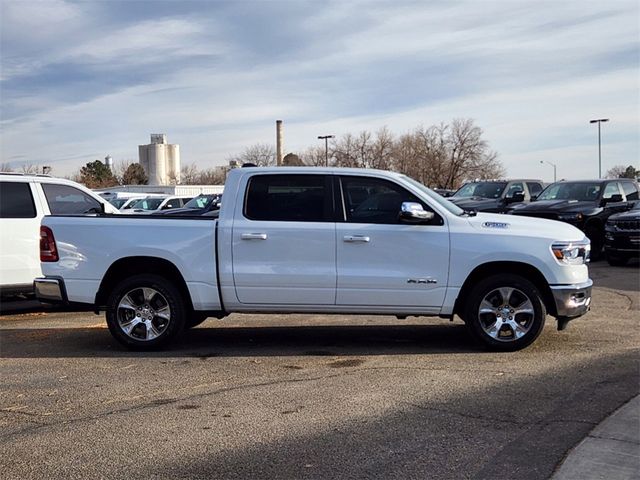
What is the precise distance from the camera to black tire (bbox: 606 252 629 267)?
49.9 feet

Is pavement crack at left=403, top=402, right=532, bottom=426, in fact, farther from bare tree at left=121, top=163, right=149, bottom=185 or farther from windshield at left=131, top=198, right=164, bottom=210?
bare tree at left=121, top=163, right=149, bottom=185

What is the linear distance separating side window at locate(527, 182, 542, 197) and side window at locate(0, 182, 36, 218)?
15.9 metres

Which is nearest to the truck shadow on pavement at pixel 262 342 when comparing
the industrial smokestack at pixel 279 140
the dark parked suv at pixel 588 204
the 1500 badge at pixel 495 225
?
the 1500 badge at pixel 495 225

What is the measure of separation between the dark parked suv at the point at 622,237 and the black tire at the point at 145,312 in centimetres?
1096

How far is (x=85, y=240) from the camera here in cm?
741

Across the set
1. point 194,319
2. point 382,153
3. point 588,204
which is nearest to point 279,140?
point 382,153

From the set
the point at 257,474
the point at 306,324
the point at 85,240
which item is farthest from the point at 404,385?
the point at 85,240

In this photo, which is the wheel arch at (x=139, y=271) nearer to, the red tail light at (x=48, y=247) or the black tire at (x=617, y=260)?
the red tail light at (x=48, y=247)

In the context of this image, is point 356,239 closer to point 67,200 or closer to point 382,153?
point 67,200

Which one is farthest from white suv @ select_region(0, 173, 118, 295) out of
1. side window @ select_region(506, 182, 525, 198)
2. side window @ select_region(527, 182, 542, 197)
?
side window @ select_region(527, 182, 542, 197)

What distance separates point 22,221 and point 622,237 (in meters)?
11.9

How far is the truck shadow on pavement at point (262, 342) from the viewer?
7.41 m

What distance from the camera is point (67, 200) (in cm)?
1030

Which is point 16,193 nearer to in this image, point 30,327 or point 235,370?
point 30,327
